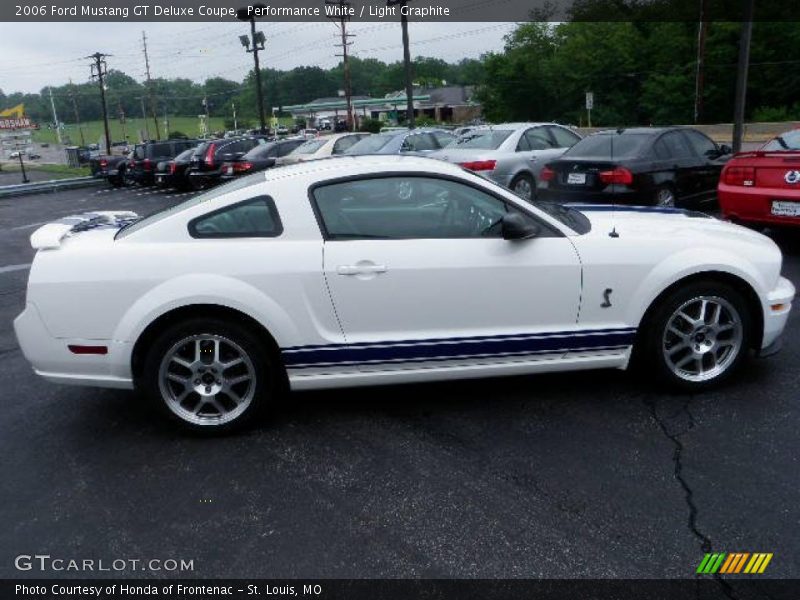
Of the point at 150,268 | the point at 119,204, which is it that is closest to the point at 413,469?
the point at 150,268

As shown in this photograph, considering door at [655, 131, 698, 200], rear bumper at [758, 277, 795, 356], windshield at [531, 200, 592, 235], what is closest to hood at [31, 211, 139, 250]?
windshield at [531, 200, 592, 235]

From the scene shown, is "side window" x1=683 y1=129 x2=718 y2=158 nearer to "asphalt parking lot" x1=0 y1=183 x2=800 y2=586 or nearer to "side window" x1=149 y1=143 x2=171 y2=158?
"asphalt parking lot" x1=0 y1=183 x2=800 y2=586

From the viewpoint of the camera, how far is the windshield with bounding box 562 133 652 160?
926cm

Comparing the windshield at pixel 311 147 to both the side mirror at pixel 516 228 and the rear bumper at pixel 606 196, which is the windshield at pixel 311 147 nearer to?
the rear bumper at pixel 606 196

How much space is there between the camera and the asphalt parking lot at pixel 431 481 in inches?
108

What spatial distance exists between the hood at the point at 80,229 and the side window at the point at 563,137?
9410 mm

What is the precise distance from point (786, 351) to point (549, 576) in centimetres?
305

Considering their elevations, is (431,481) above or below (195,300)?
below

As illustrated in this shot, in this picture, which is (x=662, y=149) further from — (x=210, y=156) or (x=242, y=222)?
(x=210, y=156)

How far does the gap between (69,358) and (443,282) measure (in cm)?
208

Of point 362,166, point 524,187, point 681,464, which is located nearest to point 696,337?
point 681,464

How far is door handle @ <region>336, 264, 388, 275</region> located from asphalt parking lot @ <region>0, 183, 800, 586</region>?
0.89 metres

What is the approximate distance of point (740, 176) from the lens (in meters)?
7.28

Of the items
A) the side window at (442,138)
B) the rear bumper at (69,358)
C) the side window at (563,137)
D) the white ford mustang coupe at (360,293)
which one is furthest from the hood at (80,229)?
the side window at (442,138)
